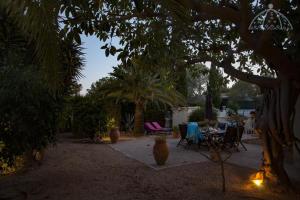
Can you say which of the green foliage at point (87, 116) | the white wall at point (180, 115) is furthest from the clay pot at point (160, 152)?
the white wall at point (180, 115)

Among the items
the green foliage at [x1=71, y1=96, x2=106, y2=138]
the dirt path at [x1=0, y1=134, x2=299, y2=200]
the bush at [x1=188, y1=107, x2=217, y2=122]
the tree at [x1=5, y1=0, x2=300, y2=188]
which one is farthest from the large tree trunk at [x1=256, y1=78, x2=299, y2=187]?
the bush at [x1=188, y1=107, x2=217, y2=122]

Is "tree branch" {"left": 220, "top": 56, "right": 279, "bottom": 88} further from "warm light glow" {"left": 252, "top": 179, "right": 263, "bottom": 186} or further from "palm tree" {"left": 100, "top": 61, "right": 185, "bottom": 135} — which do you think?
"palm tree" {"left": 100, "top": 61, "right": 185, "bottom": 135}

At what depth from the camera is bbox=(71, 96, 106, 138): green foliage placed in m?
16.5

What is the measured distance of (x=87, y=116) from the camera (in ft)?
54.2

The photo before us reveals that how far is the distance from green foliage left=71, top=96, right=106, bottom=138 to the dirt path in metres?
6.34

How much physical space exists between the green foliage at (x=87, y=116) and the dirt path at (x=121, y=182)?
6.34 meters

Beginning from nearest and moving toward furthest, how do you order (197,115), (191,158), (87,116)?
(191,158) → (87,116) → (197,115)

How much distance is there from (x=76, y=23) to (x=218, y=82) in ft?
20.7

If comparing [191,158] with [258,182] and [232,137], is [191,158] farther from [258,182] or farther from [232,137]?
[258,182]


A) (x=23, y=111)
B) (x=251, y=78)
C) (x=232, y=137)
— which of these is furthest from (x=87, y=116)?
(x=251, y=78)

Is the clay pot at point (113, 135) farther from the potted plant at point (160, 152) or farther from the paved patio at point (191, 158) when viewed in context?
the potted plant at point (160, 152)

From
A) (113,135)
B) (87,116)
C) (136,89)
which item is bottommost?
(113,135)

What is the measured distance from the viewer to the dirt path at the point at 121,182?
6410 mm

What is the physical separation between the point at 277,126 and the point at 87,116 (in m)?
12.0
